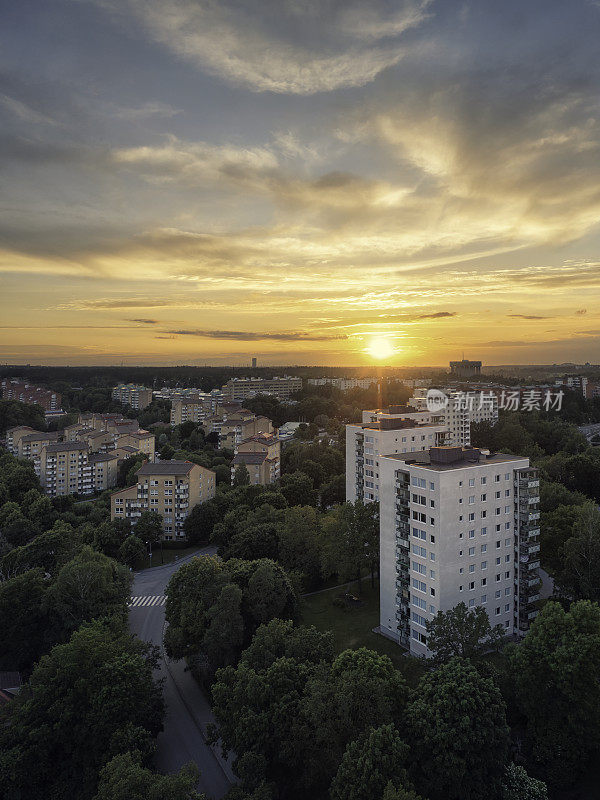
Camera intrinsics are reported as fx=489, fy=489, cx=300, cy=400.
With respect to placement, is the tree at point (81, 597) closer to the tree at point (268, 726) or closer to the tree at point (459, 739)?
the tree at point (268, 726)

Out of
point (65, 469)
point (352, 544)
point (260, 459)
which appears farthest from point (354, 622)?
point (65, 469)

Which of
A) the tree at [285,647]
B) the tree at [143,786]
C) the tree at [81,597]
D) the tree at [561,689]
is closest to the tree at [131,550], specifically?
the tree at [81,597]

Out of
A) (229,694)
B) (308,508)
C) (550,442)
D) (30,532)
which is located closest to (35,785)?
(229,694)

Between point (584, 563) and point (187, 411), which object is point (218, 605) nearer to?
point (584, 563)

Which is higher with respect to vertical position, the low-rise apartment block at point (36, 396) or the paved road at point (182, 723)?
the low-rise apartment block at point (36, 396)

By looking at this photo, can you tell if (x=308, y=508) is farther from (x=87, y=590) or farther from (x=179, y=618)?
(x=87, y=590)

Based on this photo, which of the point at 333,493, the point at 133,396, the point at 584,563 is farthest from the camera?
the point at 133,396
